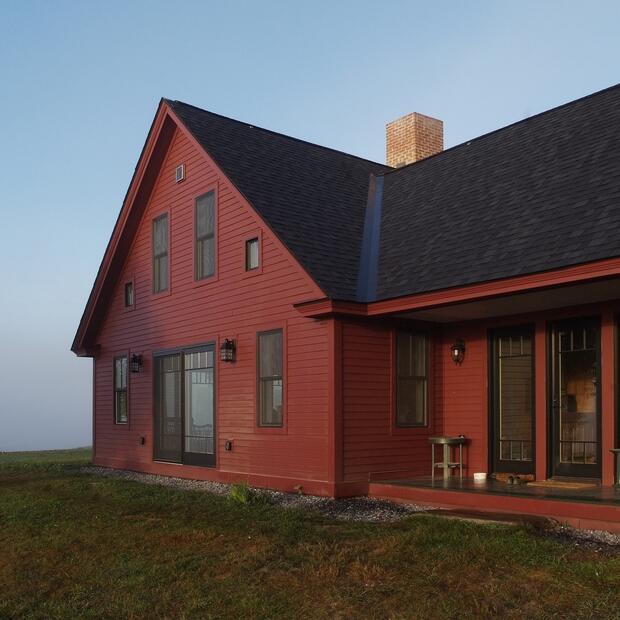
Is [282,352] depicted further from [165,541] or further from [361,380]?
[165,541]

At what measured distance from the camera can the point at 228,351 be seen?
12867 mm

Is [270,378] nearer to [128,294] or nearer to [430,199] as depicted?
[430,199]

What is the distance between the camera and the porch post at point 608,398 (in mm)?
9758

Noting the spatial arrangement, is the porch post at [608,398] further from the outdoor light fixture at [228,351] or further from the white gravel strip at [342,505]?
the outdoor light fixture at [228,351]

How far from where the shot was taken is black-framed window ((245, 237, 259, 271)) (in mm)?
12695

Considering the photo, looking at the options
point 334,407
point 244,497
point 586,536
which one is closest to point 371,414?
point 334,407

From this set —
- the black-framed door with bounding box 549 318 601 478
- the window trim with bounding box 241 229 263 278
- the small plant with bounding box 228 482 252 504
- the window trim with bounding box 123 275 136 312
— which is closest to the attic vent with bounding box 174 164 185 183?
the window trim with bounding box 123 275 136 312

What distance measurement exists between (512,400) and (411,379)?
1.50 m

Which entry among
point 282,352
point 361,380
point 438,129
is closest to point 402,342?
point 361,380

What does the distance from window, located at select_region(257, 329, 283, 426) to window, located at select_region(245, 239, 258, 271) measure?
119 centimetres

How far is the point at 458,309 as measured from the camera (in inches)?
424

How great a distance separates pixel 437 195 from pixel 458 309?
9.23 feet

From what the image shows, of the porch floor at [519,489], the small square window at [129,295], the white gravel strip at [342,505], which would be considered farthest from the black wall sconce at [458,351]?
the small square window at [129,295]

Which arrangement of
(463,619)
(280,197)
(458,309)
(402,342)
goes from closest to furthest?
(463,619)
(458,309)
(402,342)
(280,197)
